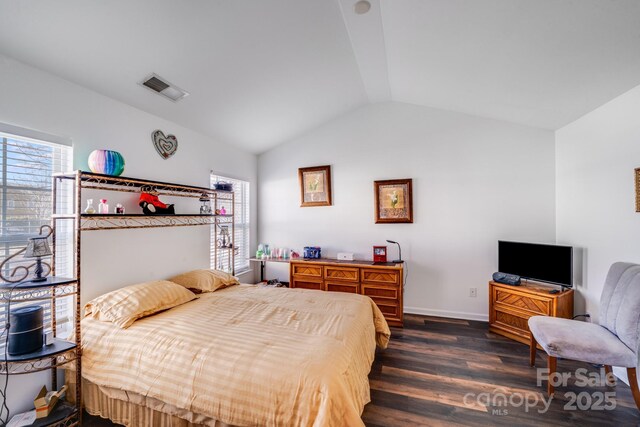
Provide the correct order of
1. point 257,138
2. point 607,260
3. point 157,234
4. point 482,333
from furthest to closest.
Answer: point 257,138 < point 482,333 < point 157,234 < point 607,260

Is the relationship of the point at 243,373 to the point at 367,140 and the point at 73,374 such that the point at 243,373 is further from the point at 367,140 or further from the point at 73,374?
the point at 367,140

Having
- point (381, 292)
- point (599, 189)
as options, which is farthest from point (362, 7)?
point (381, 292)

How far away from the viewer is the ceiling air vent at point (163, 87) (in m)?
2.21

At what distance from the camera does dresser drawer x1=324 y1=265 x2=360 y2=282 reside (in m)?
3.53

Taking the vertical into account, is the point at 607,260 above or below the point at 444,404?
above

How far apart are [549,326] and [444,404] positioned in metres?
1.11

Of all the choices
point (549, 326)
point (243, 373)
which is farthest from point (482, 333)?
point (243, 373)

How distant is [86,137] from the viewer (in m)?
2.13

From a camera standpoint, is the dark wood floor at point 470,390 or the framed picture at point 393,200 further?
the framed picture at point 393,200

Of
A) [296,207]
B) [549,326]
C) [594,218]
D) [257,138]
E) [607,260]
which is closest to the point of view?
[549,326]

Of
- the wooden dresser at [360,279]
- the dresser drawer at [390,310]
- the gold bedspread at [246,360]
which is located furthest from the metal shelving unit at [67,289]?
the dresser drawer at [390,310]

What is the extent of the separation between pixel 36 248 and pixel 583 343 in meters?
3.86

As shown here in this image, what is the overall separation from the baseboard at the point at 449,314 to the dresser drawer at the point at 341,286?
88cm

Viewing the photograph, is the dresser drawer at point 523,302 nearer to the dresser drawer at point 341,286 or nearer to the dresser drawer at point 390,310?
the dresser drawer at point 390,310
